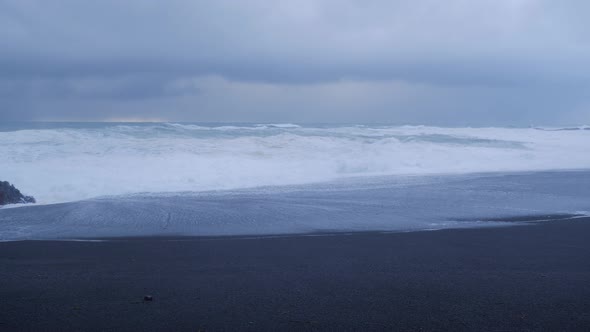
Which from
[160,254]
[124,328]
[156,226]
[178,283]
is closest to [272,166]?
[156,226]

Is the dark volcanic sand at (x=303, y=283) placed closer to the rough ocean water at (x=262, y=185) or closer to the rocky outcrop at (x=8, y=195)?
the rough ocean water at (x=262, y=185)

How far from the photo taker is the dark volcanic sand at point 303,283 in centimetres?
502

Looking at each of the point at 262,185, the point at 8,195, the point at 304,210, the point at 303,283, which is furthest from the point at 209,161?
the point at 303,283

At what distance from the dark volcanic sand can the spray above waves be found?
24.4 feet

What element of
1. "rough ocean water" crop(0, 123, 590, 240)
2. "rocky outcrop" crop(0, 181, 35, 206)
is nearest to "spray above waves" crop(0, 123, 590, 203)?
"rough ocean water" crop(0, 123, 590, 240)

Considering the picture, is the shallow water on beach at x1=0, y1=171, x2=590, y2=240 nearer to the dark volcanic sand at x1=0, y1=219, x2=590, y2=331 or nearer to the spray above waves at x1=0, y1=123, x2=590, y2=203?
the dark volcanic sand at x1=0, y1=219, x2=590, y2=331

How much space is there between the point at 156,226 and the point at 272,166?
11237mm

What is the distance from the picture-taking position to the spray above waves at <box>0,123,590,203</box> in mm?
16078

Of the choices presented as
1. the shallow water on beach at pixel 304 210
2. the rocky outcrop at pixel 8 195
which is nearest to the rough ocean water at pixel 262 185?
the shallow water on beach at pixel 304 210

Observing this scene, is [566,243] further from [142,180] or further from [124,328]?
[142,180]

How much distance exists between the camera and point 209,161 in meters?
21.0

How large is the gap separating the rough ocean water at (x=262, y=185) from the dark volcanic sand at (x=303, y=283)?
55.6 inches

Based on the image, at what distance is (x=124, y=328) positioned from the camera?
190 inches

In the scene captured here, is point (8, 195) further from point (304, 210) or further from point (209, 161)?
point (209, 161)
